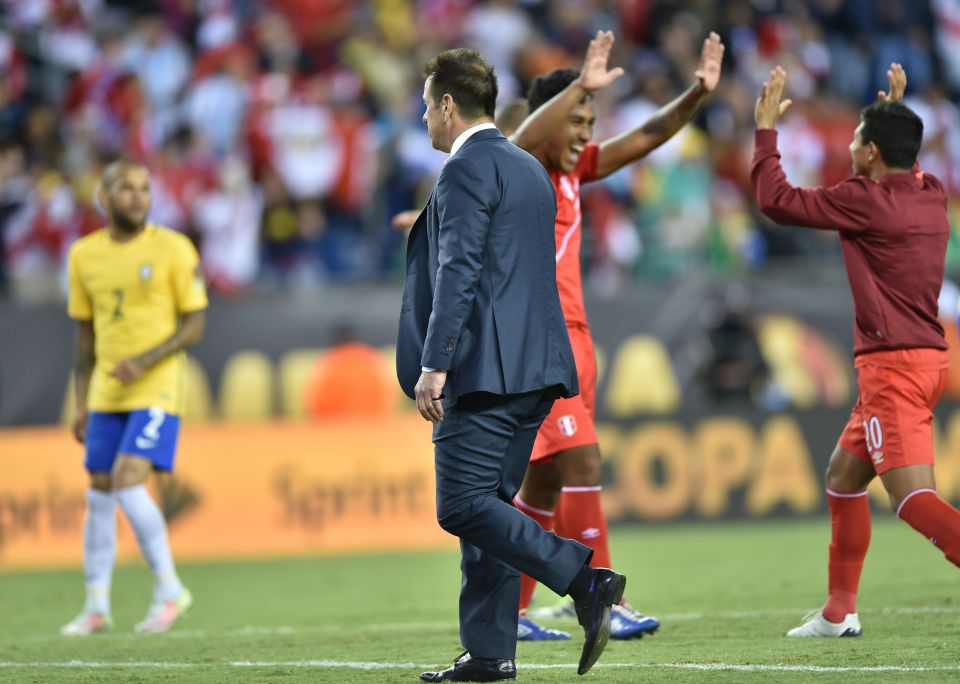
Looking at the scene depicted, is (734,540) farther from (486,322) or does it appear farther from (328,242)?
(486,322)

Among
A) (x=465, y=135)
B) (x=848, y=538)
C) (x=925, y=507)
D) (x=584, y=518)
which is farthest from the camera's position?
(x=584, y=518)

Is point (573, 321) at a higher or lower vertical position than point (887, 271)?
lower

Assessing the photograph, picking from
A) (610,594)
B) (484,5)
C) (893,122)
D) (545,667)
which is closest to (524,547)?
(610,594)

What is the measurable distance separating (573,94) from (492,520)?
86.7 inches

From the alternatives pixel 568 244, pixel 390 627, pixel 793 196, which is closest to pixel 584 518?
pixel 568 244

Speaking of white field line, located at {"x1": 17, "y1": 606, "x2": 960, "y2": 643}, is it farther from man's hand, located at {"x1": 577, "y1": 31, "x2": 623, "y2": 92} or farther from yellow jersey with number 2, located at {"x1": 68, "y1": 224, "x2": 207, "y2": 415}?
man's hand, located at {"x1": 577, "y1": 31, "x2": 623, "y2": 92}

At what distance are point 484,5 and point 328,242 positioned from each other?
4.66m

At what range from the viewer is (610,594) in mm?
5820

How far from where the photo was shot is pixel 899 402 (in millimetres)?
6801

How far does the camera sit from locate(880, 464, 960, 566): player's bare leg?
6577 mm

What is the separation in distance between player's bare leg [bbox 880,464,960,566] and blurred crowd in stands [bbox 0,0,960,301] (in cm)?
1001

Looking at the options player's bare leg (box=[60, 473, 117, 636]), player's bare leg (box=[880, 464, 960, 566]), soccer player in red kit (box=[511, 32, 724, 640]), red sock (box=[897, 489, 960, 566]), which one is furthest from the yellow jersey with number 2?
red sock (box=[897, 489, 960, 566])

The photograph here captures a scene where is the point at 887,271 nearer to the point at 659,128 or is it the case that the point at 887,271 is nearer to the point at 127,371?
the point at 659,128

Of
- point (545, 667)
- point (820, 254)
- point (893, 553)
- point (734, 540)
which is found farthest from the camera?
point (820, 254)
